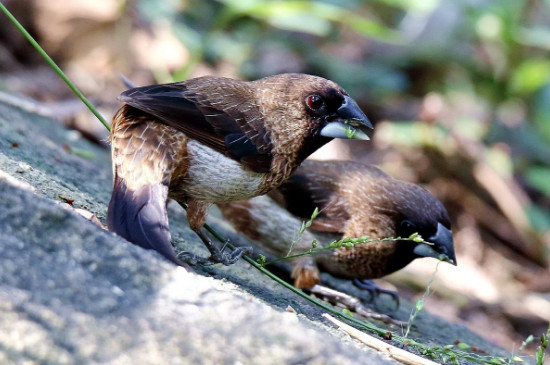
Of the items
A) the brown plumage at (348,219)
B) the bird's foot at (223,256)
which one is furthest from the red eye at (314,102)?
the brown plumage at (348,219)

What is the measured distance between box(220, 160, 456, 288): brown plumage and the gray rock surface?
4.84 ft

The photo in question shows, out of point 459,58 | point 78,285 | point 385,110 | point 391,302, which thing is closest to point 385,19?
point 459,58

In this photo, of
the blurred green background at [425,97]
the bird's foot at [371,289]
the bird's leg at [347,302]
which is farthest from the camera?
the blurred green background at [425,97]

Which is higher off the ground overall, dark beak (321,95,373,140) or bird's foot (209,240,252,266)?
dark beak (321,95,373,140)

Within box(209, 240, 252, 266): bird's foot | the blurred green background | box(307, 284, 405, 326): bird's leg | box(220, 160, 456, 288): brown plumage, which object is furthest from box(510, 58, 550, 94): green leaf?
box(209, 240, 252, 266): bird's foot

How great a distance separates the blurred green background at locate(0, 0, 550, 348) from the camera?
22.6ft

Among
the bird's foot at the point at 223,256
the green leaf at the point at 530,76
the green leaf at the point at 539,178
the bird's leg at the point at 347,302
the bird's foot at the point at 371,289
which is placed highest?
the green leaf at the point at 530,76

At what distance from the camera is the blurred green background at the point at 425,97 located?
6.90 m

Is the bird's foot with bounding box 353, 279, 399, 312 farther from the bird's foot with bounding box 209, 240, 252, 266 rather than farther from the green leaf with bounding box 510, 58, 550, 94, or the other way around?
the green leaf with bounding box 510, 58, 550, 94

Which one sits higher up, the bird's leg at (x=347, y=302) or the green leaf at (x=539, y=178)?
the green leaf at (x=539, y=178)

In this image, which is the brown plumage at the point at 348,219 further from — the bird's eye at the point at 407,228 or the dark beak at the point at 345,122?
the dark beak at the point at 345,122

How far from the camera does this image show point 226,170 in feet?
9.98

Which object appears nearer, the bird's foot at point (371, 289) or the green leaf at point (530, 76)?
the bird's foot at point (371, 289)

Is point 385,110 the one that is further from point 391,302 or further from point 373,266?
point 373,266
